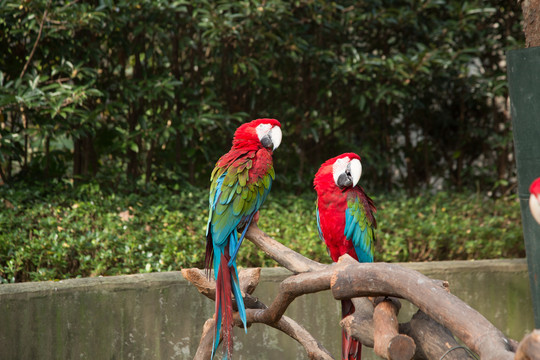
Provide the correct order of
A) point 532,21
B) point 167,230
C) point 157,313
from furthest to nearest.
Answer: point 167,230, point 157,313, point 532,21

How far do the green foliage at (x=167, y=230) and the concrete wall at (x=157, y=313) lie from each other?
291mm

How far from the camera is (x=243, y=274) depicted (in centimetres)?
250

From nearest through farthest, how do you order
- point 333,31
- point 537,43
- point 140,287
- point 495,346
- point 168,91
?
point 495,346, point 537,43, point 140,287, point 168,91, point 333,31

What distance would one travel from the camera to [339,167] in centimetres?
244

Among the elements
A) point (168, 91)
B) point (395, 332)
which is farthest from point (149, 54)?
point (395, 332)

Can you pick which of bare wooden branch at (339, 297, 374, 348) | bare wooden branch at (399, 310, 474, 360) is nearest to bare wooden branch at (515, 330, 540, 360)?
bare wooden branch at (399, 310, 474, 360)

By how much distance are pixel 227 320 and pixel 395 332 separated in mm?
638

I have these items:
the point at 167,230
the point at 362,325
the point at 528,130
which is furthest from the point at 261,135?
the point at 167,230

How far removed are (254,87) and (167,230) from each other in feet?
5.79

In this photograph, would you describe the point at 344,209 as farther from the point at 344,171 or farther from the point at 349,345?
the point at 349,345

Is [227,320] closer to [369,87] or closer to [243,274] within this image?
[243,274]

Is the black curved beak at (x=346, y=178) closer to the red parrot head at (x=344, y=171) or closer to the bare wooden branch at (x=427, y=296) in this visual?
the red parrot head at (x=344, y=171)

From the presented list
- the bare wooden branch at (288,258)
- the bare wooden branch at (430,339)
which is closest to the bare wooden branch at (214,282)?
the bare wooden branch at (288,258)

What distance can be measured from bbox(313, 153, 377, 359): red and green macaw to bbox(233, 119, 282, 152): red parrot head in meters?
0.27
